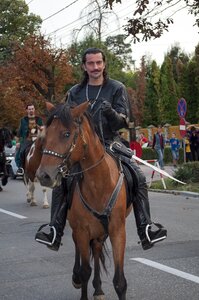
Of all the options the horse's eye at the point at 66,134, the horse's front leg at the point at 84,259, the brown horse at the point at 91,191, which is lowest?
the horse's front leg at the point at 84,259

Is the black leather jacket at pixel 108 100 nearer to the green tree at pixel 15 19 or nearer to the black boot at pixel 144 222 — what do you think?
the black boot at pixel 144 222

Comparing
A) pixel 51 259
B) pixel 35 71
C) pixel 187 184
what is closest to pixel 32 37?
pixel 35 71

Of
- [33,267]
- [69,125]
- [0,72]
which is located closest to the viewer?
[69,125]

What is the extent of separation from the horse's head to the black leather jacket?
479 millimetres

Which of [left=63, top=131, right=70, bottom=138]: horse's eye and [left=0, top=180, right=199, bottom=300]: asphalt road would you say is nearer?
[left=63, top=131, right=70, bottom=138]: horse's eye

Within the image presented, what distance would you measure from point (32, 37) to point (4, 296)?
3365 cm

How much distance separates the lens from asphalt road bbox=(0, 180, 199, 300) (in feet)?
19.6

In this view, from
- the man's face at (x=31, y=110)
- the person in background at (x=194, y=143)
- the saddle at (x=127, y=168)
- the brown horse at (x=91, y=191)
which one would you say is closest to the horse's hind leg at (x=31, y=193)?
the man's face at (x=31, y=110)

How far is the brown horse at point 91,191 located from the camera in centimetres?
455

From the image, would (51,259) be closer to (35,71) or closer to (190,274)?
(190,274)

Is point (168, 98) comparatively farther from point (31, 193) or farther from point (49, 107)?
point (49, 107)

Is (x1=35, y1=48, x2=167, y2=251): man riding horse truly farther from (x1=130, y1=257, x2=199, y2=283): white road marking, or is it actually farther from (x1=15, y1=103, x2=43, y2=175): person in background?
(x1=15, y1=103, x2=43, y2=175): person in background

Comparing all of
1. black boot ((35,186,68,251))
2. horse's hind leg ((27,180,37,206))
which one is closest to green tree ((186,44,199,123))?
horse's hind leg ((27,180,37,206))

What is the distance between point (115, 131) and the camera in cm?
548
